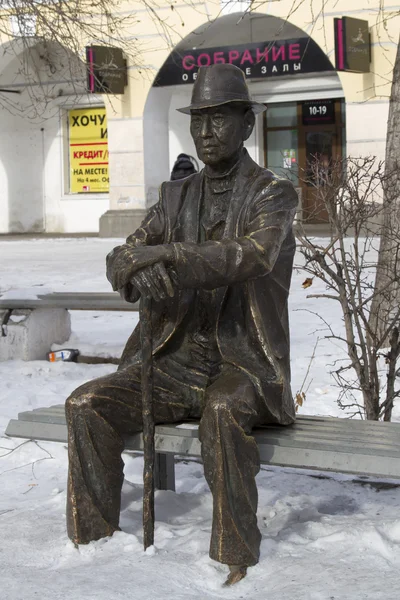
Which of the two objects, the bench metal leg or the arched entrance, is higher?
the arched entrance

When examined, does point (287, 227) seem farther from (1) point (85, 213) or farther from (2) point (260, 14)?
(1) point (85, 213)

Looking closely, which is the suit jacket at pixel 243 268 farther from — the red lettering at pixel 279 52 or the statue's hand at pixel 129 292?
the red lettering at pixel 279 52

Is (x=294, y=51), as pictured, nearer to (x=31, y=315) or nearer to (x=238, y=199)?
(x=31, y=315)

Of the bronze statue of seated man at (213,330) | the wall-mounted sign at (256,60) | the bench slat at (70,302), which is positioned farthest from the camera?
the wall-mounted sign at (256,60)

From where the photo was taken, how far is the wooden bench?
3605 millimetres

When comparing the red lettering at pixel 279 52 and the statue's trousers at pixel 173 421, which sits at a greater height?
the red lettering at pixel 279 52

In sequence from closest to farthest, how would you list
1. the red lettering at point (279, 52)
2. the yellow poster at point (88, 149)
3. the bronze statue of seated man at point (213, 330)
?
the bronze statue of seated man at point (213, 330) < the red lettering at point (279, 52) < the yellow poster at point (88, 149)

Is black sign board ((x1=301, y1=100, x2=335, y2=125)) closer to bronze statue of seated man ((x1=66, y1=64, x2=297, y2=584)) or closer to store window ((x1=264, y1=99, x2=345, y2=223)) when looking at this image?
store window ((x1=264, y1=99, x2=345, y2=223))

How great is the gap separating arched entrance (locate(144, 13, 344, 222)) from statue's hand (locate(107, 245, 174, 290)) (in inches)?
514

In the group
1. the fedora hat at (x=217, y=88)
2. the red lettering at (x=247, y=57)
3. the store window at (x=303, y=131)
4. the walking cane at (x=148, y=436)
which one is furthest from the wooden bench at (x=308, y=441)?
the store window at (x=303, y=131)

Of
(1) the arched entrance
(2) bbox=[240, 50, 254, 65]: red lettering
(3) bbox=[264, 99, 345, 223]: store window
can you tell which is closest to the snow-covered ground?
(1) the arched entrance

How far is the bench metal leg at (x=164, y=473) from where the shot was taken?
15.0 ft

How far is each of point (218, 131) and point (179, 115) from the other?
18164 mm

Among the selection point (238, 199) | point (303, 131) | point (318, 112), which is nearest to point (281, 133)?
point (303, 131)
